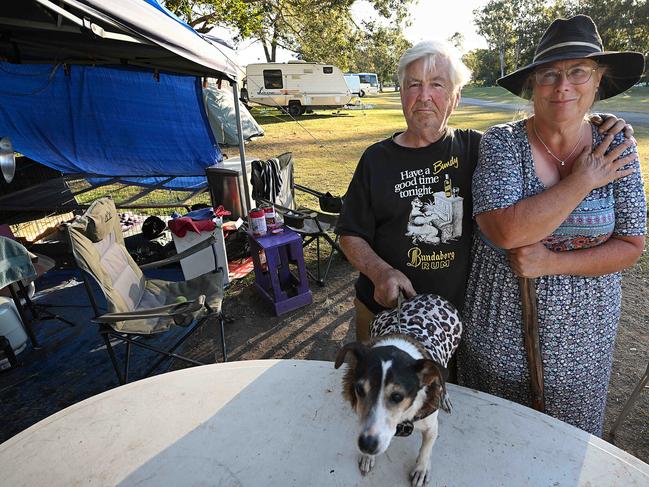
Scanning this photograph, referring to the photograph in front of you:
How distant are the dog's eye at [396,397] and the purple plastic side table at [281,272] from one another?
2779 mm

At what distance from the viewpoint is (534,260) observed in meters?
1.24

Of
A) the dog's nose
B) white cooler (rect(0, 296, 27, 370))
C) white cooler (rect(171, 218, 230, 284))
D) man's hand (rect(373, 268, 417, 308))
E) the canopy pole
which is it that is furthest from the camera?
the canopy pole

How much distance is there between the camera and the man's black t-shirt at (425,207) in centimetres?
150

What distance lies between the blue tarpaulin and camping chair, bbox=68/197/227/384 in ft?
11.4

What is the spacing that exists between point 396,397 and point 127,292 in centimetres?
274

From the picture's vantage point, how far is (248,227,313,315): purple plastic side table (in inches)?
149

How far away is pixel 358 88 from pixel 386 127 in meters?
15.9

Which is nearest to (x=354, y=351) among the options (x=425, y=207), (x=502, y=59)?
(x=425, y=207)

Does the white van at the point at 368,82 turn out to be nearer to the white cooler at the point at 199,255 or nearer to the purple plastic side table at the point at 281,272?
the white cooler at the point at 199,255

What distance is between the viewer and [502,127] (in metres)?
1.37

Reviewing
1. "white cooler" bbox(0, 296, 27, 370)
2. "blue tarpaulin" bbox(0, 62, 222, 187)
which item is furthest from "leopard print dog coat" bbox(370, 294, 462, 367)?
"blue tarpaulin" bbox(0, 62, 222, 187)

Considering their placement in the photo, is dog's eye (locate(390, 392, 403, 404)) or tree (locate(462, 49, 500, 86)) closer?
dog's eye (locate(390, 392, 403, 404))

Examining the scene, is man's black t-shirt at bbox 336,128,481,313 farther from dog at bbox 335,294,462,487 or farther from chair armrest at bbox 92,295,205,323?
chair armrest at bbox 92,295,205,323

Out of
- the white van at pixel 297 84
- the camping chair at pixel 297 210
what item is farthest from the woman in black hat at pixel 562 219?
the white van at pixel 297 84
